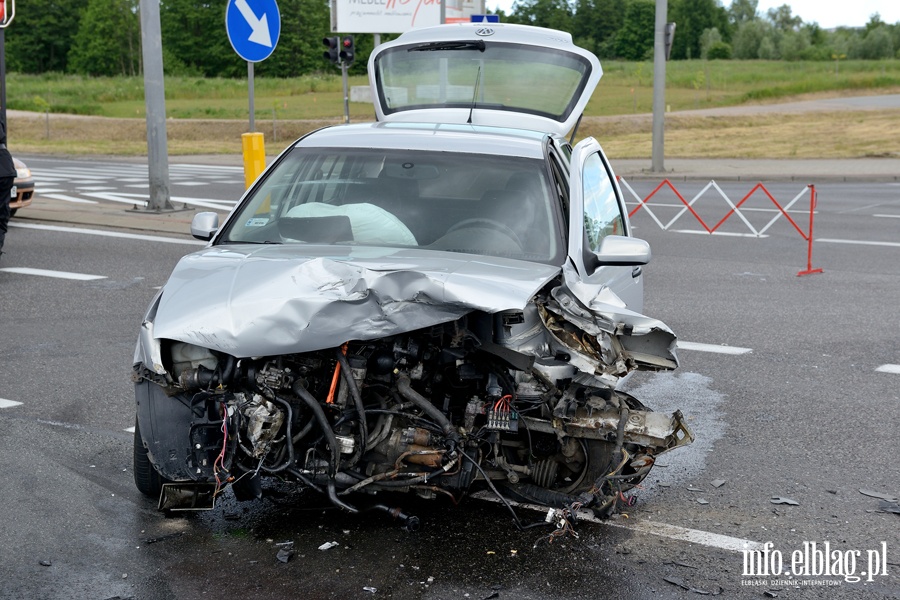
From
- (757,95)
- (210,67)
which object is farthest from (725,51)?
(757,95)

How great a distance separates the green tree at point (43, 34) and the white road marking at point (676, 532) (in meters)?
116

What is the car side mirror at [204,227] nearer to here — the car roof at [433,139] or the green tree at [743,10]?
the car roof at [433,139]

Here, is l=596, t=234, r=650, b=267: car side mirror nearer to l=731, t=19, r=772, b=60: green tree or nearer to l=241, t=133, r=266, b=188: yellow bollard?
l=241, t=133, r=266, b=188: yellow bollard

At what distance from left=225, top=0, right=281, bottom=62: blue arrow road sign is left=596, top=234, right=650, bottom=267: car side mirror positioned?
928 cm

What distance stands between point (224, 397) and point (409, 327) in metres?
0.80

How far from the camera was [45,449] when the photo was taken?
18.8 ft

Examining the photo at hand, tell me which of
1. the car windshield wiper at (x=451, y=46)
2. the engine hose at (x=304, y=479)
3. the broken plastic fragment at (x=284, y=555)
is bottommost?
the broken plastic fragment at (x=284, y=555)

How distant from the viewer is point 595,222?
19.8ft

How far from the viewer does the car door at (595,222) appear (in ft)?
17.4

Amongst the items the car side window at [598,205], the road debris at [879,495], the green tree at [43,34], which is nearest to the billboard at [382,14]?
the car side window at [598,205]

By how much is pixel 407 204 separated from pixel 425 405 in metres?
1.55

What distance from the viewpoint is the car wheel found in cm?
490

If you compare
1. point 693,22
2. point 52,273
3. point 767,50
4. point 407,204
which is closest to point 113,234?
point 52,273

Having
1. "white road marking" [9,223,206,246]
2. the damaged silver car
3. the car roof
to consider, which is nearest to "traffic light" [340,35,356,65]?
"white road marking" [9,223,206,246]
